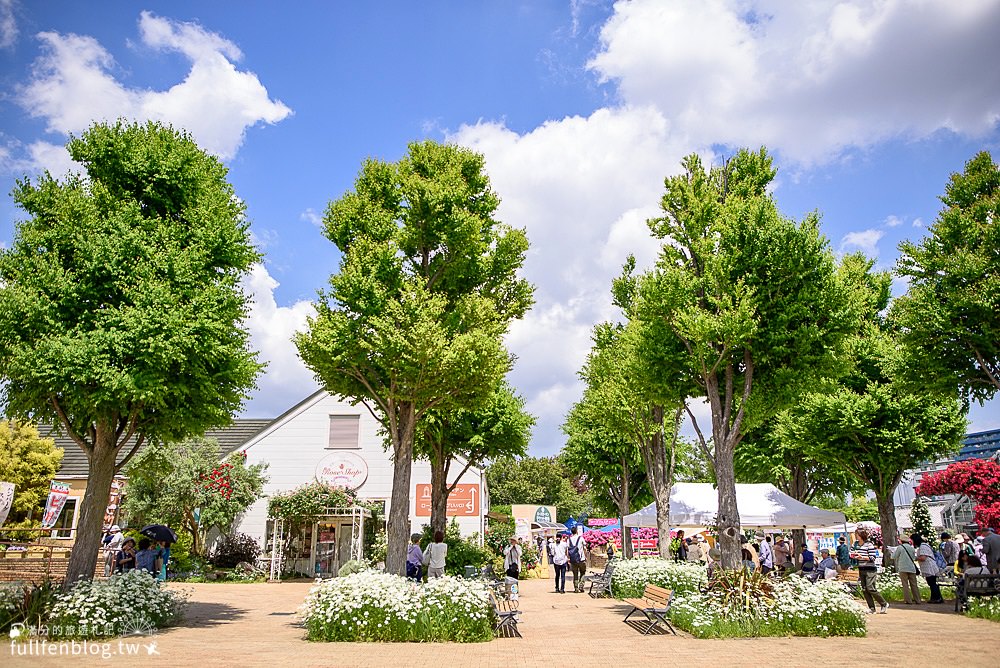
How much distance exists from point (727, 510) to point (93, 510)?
12873 mm

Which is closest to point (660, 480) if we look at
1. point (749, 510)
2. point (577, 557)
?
point (749, 510)

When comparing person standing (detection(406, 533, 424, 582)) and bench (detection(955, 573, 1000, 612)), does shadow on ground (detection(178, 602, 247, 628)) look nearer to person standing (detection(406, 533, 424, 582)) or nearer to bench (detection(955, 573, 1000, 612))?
person standing (detection(406, 533, 424, 582))

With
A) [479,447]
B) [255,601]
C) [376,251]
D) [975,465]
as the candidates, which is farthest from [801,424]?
[255,601]

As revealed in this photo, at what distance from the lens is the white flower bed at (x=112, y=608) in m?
10.0

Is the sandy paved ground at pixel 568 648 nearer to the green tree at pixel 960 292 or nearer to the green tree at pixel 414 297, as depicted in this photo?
the green tree at pixel 414 297

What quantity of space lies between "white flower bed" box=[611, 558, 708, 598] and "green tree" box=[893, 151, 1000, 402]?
7.78 meters

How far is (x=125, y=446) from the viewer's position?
3197 centimetres

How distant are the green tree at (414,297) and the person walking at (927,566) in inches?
466

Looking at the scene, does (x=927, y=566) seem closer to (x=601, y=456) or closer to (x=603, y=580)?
(x=603, y=580)

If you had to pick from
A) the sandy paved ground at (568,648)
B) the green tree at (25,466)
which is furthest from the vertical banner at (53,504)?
the sandy paved ground at (568,648)

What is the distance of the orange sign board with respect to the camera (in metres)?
28.8

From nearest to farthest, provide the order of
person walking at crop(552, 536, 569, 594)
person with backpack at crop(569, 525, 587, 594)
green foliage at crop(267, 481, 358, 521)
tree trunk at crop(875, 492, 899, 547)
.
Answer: person walking at crop(552, 536, 569, 594)
tree trunk at crop(875, 492, 899, 547)
person with backpack at crop(569, 525, 587, 594)
green foliage at crop(267, 481, 358, 521)

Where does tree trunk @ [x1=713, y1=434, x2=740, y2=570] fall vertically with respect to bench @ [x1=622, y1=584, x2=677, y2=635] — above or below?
above

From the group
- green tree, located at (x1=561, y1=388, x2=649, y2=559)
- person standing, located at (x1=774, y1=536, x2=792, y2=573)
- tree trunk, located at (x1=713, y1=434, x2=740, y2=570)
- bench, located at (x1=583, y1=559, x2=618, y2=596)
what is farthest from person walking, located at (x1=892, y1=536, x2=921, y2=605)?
green tree, located at (x1=561, y1=388, x2=649, y2=559)
